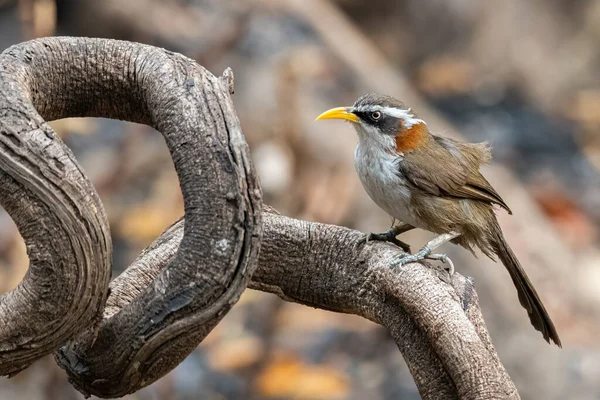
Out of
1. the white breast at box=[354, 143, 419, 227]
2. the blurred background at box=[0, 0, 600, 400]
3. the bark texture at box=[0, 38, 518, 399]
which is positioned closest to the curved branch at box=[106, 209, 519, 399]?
the bark texture at box=[0, 38, 518, 399]

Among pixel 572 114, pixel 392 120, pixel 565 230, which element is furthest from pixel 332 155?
pixel 572 114

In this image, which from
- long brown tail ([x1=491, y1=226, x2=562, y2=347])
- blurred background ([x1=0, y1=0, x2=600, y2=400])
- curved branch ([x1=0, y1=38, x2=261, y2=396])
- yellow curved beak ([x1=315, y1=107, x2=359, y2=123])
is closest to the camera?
curved branch ([x1=0, y1=38, x2=261, y2=396])

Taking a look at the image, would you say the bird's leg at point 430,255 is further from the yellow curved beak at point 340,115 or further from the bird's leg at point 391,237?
the yellow curved beak at point 340,115

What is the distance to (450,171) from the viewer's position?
13.2 ft

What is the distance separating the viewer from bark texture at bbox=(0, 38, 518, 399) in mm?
2328

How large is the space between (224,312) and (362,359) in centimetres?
468

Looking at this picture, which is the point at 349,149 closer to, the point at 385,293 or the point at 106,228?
the point at 385,293

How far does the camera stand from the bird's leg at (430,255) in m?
2.87

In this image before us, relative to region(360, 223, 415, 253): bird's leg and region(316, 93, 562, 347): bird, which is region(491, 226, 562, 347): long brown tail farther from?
region(360, 223, 415, 253): bird's leg

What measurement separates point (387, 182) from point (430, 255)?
2.02ft

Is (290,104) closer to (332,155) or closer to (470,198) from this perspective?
(332,155)

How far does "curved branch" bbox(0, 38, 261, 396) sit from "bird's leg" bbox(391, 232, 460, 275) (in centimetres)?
63

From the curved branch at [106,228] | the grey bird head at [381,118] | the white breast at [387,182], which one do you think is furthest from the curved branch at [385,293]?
the grey bird head at [381,118]

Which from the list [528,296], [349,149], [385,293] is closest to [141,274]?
[385,293]
